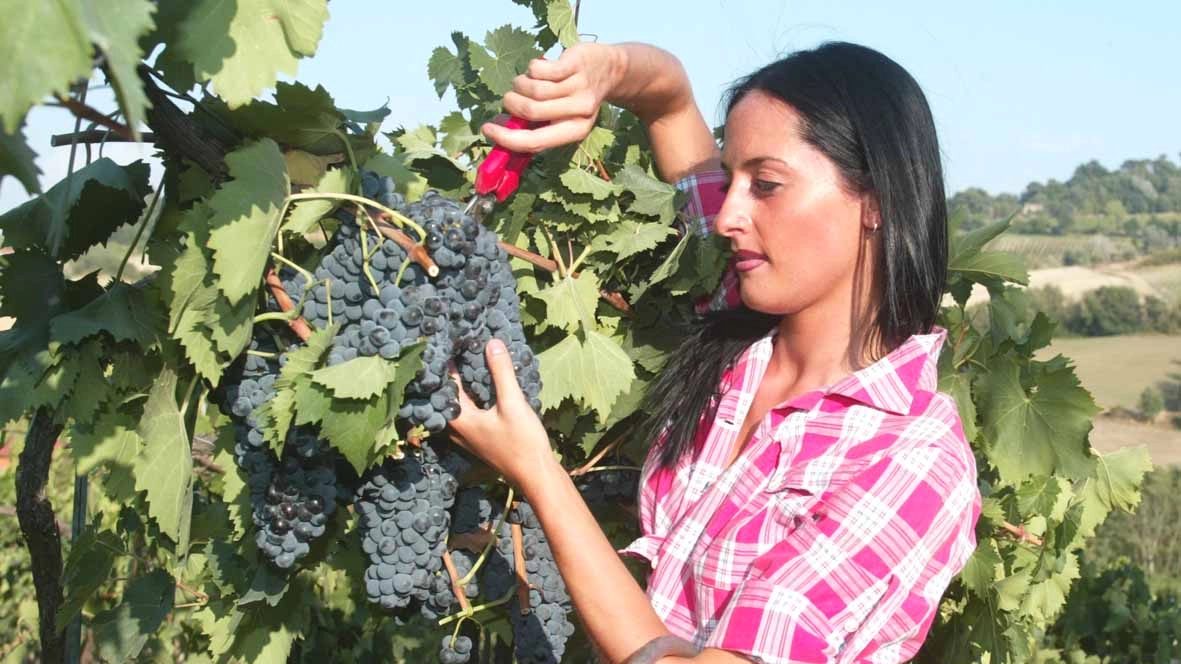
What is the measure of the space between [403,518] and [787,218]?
0.77m

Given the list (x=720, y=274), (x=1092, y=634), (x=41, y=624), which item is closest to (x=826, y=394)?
(x=720, y=274)

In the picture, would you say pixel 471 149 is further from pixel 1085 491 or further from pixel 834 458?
pixel 1085 491

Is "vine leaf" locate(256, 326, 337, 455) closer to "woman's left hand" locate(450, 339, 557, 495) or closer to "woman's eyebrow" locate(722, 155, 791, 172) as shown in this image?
"woman's left hand" locate(450, 339, 557, 495)

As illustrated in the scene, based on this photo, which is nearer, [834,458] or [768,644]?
[768,644]

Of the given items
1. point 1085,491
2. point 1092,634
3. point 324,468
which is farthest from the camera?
point 1092,634

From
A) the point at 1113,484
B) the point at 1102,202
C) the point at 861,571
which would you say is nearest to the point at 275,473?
the point at 861,571

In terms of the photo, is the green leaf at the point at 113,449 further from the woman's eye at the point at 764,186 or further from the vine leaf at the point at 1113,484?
the vine leaf at the point at 1113,484

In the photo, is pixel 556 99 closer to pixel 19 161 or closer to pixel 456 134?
pixel 456 134

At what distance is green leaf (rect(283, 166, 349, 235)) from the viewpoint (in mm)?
1648

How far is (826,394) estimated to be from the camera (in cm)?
186

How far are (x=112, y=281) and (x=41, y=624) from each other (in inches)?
28.4

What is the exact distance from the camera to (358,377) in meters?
1.52

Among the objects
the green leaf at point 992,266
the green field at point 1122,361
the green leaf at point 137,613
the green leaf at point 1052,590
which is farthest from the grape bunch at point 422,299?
the green field at point 1122,361

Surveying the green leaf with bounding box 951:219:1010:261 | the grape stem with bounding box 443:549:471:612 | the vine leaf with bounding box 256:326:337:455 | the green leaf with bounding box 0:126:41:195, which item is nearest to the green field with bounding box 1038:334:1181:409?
the green leaf with bounding box 951:219:1010:261
